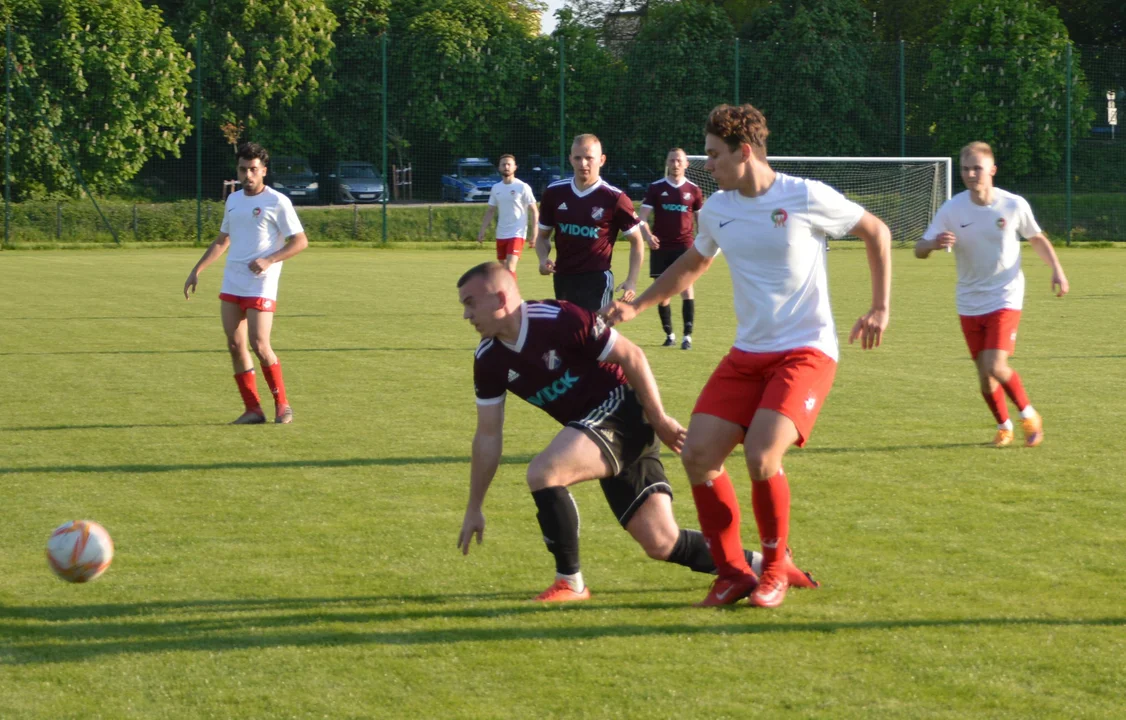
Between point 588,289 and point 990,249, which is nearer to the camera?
point 990,249

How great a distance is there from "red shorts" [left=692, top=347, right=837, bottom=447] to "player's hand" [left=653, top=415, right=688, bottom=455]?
0.50ft

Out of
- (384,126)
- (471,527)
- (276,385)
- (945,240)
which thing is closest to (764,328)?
(471,527)

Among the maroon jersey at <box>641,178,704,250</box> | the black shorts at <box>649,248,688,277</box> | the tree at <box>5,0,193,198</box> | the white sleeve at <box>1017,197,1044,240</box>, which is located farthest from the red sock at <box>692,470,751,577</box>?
the tree at <box>5,0,193,198</box>

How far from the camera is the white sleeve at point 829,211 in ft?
17.0

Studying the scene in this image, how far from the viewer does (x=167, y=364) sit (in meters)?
13.0

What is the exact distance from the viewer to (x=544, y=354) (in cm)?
517

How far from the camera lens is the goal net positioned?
3312 cm

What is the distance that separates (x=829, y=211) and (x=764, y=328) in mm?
510

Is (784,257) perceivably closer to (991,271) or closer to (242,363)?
(991,271)

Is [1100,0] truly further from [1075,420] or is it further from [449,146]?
[1075,420]

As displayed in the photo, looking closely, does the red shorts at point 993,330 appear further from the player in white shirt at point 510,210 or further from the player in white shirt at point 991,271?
the player in white shirt at point 510,210

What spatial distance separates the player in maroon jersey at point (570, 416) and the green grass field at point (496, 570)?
0.98 ft

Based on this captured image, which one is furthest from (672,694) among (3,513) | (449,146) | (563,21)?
(563,21)

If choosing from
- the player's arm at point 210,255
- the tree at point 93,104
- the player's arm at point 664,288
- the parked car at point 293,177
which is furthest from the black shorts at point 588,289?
the parked car at point 293,177
